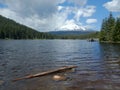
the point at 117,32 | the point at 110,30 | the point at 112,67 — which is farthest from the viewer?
the point at 110,30

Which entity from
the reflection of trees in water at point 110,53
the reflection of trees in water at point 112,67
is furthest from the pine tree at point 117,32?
the reflection of trees in water at point 112,67

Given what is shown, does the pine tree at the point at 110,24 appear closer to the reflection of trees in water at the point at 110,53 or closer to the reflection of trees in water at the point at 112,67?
the reflection of trees in water at the point at 110,53

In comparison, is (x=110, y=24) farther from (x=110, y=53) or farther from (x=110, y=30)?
(x=110, y=53)

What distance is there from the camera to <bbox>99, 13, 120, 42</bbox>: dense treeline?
357ft

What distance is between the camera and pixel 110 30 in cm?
12300

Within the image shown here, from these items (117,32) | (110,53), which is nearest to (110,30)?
(117,32)

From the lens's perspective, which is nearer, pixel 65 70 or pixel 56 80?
pixel 56 80

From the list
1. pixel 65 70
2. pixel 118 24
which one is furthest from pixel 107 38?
pixel 65 70

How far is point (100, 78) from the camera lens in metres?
19.1

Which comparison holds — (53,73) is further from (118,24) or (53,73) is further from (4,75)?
(118,24)

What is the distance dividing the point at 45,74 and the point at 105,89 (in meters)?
7.49

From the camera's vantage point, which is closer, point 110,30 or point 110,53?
point 110,53

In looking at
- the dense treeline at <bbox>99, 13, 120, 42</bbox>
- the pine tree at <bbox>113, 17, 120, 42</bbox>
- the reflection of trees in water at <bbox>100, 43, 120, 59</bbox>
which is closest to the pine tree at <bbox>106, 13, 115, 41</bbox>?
the dense treeline at <bbox>99, 13, 120, 42</bbox>

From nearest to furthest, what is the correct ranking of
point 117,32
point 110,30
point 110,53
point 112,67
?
point 112,67 < point 110,53 < point 117,32 < point 110,30
